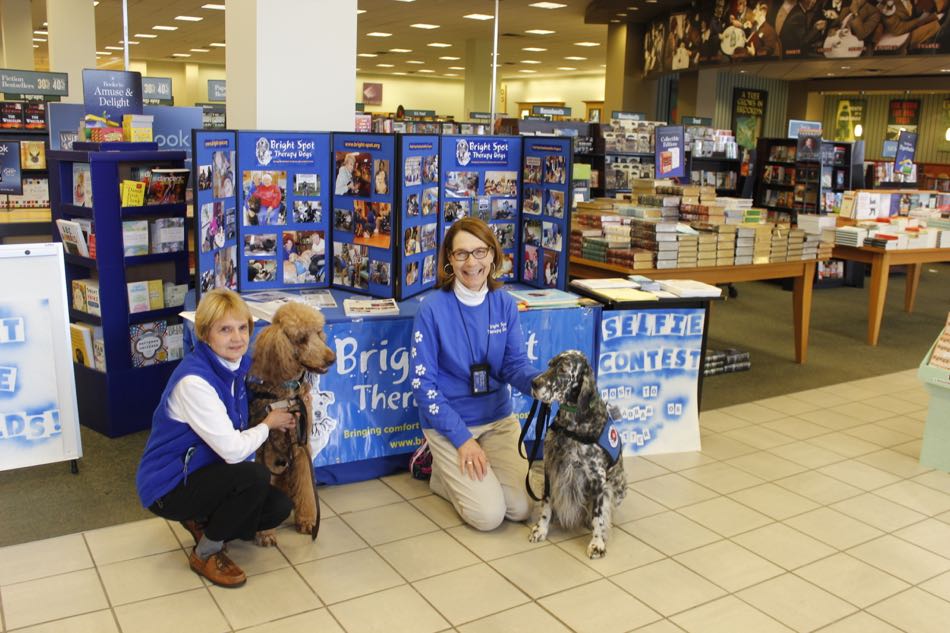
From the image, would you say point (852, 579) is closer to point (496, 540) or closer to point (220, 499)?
point (496, 540)

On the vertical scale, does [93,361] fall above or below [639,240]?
below

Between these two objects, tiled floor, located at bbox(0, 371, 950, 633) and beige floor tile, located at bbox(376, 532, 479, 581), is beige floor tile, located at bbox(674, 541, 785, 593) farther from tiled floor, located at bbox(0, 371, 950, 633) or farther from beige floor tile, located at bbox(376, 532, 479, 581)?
beige floor tile, located at bbox(376, 532, 479, 581)

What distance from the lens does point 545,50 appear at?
66.9ft

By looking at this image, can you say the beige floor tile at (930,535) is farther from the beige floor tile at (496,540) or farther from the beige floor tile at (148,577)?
the beige floor tile at (148,577)

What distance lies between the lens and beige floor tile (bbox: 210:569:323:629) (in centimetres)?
279

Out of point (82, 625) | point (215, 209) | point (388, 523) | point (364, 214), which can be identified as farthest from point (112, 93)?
point (82, 625)

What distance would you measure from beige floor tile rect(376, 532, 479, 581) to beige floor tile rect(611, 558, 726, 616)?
1.97ft

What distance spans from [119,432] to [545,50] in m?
17.8

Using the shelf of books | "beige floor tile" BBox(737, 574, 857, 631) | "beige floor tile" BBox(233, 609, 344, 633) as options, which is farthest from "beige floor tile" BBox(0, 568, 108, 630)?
"beige floor tile" BBox(737, 574, 857, 631)

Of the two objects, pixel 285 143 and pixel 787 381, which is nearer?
pixel 285 143

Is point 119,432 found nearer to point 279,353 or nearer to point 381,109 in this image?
point 279,353

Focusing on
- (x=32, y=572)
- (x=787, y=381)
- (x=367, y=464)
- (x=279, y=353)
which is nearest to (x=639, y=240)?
(x=787, y=381)

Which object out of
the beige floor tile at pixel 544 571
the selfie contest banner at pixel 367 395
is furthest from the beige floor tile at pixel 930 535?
the selfie contest banner at pixel 367 395

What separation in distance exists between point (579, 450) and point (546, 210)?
1620 millimetres
